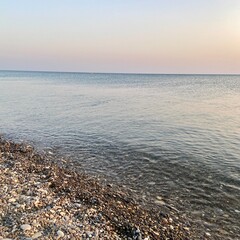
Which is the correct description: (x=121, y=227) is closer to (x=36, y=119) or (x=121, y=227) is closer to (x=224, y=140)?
(x=224, y=140)

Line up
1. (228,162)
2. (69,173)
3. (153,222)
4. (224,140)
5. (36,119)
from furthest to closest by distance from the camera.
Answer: (36,119) → (224,140) → (228,162) → (69,173) → (153,222)

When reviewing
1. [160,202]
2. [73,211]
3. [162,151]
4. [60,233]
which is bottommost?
[162,151]

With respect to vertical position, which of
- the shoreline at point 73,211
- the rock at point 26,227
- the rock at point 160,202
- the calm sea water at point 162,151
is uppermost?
the rock at point 26,227

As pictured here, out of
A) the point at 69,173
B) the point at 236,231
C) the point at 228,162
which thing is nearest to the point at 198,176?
the point at 228,162

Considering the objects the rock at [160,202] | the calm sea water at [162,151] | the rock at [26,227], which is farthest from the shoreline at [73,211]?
the calm sea water at [162,151]

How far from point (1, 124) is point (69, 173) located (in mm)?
17050

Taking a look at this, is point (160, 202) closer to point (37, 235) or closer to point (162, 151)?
point (37, 235)

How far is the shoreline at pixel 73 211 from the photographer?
8.29 meters

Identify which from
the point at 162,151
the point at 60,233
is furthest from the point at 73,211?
the point at 162,151

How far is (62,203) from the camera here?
1018 centimetres

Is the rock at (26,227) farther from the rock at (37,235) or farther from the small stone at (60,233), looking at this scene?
the small stone at (60,233)

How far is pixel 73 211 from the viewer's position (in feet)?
31.6

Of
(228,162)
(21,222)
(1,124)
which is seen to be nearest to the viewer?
(21,222)

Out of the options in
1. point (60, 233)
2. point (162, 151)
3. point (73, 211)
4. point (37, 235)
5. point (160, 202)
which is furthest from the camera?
point (162, 151)
